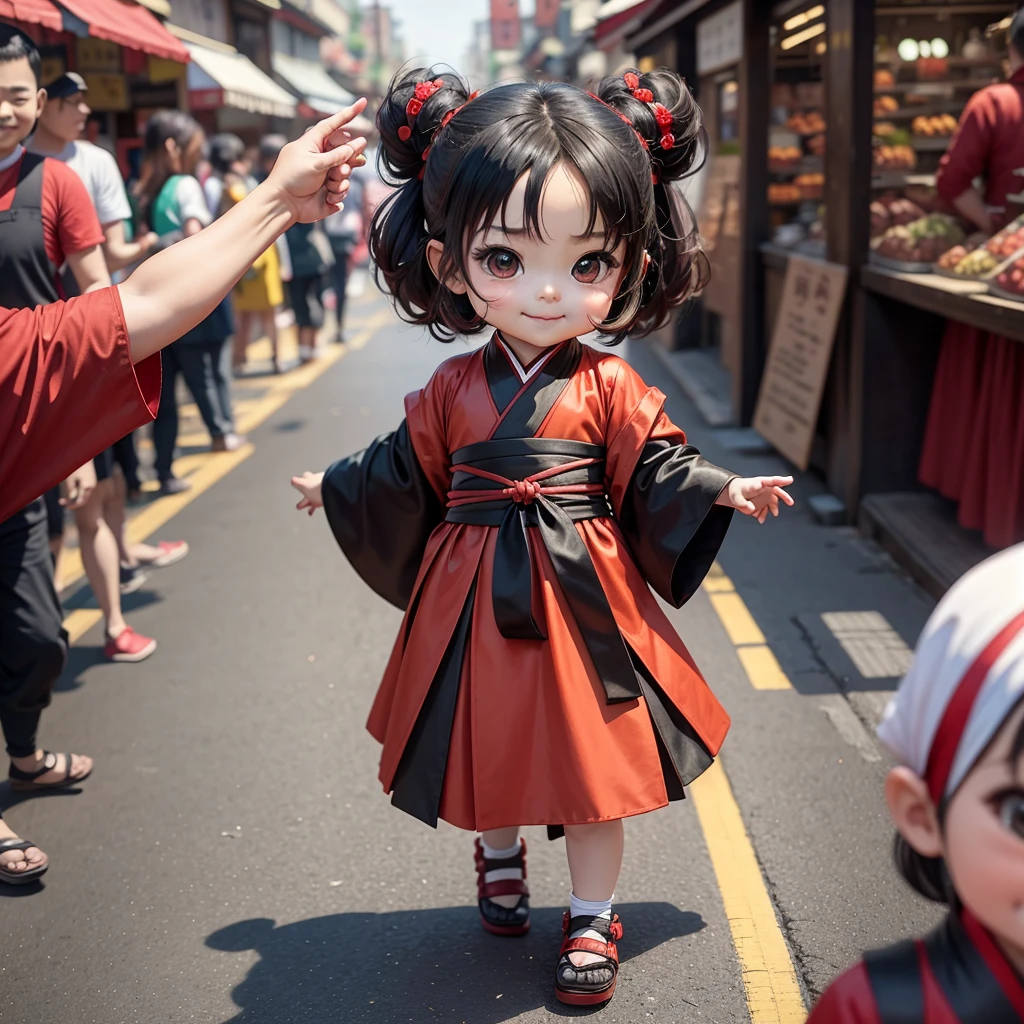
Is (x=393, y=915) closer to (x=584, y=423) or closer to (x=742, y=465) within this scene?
(x=584, y=423)

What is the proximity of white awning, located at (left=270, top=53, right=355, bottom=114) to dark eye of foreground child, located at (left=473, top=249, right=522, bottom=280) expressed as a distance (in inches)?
825

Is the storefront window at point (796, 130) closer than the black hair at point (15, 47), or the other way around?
the black hair at point (15, 47)

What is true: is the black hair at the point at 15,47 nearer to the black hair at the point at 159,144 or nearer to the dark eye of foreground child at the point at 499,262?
the dark eye of foreground child at the point at 499,262

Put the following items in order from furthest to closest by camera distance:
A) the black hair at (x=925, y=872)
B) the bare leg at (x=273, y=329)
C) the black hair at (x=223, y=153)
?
1. the bare leg at (x=273, y=329)
2. the black hair at (x=223, y=153)
3. the black hair at (x=925, y=872)

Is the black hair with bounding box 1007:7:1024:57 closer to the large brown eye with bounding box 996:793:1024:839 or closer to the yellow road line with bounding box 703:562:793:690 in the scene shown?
the yellow road line with bounding box 703:562:793:690

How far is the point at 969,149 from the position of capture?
19.1 feet

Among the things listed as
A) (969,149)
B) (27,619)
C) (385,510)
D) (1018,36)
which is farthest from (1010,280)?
(27,619)

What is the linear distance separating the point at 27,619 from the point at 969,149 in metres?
4.39

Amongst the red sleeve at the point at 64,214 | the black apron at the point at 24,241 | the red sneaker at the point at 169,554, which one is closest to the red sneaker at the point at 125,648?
the red sneaker at the point at 169,554

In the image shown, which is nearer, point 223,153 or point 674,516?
point 674,516

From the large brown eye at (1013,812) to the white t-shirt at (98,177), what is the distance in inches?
180

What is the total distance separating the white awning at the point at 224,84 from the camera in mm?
14961

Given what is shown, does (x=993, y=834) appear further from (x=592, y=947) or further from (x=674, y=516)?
(x=592, y=947)

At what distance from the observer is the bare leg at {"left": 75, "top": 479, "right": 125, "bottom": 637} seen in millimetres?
4805
